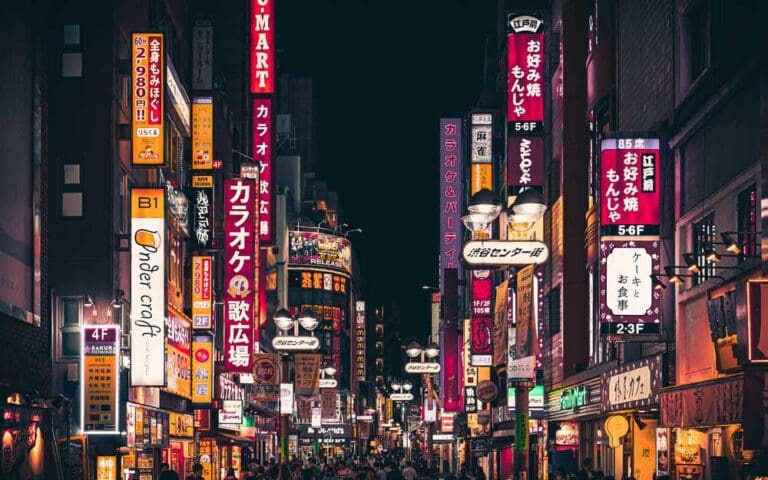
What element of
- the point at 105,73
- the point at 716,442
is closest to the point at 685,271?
the point at 716,442

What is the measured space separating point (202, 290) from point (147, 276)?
1112cm

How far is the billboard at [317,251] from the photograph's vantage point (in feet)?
479

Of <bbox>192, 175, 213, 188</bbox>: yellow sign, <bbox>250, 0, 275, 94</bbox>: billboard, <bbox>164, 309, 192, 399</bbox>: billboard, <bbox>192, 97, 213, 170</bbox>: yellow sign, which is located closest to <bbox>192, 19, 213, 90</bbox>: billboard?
<bbox>192, 97, 213, 170</bbox>: yellow sign

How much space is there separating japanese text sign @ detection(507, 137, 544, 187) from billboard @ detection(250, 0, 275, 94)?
42.2 feet

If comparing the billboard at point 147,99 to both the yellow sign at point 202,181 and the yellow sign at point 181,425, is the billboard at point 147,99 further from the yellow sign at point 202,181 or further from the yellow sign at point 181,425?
the yellow sign at point 202,181

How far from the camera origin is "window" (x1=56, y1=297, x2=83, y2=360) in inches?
1173

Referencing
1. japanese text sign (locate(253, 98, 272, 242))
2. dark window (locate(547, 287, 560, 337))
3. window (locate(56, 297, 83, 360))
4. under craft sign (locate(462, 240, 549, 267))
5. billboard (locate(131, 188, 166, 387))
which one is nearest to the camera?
under craft sign (locate(462, 240, 549, 267))

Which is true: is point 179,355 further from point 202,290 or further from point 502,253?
point 502,253

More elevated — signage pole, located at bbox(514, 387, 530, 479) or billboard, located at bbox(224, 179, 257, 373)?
billboard, located at bbox(224, 179, 257, 373)

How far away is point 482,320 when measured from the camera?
59.8 metres

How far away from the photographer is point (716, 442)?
24.2 meters

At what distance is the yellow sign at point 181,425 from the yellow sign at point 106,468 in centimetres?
859

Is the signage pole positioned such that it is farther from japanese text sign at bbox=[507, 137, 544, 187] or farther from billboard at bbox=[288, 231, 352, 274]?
billboard at bbox=[288, 231, 352, 274]

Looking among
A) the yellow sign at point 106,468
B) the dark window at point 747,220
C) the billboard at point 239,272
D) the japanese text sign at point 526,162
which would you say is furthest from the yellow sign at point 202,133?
the dark window at point 747,220
